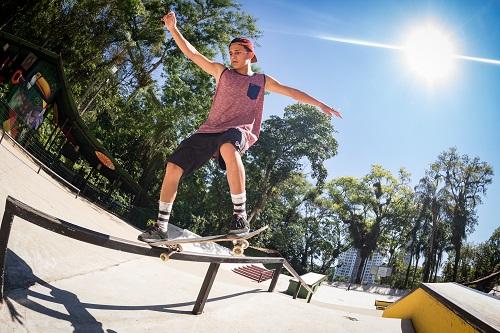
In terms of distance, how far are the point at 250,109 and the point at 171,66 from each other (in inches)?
777

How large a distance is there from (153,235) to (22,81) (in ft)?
50.9

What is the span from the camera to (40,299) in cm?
196

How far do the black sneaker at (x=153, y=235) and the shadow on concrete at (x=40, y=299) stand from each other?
0.59 m

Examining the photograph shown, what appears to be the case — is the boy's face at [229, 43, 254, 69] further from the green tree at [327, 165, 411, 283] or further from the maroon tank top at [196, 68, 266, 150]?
the green tree at [327, 165, 411, 283]

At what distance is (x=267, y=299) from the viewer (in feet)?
14.7

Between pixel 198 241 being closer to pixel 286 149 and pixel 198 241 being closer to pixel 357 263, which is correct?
pixel 286 149

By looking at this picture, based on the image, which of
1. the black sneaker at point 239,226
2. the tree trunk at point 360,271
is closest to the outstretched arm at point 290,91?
the black sneaker at point 239,226

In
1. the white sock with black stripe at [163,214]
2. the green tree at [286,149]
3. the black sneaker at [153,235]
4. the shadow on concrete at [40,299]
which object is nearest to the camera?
the shadow on concrete at [40,299]

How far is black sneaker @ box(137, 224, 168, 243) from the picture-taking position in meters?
2.82

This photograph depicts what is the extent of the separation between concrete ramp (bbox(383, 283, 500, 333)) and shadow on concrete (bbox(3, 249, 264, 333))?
259 cm

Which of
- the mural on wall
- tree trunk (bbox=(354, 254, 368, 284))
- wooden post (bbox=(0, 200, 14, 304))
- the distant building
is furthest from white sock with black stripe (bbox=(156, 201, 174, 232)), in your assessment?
tree trunk (bbox=(354, 254, 368, 284))

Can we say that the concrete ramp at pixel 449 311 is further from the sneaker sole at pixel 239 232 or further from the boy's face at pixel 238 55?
the boy's face at pixel 238 55

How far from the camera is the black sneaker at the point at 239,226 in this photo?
2.71m

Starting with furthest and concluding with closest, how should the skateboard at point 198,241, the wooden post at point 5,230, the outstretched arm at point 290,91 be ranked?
the outstretched arm at point 290,91, the skateboard at point 198,241, the wooden post at point 5,230
